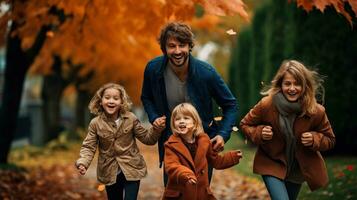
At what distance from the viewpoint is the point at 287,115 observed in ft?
15.7

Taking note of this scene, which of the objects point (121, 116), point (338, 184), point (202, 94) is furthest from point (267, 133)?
point (338, 184)

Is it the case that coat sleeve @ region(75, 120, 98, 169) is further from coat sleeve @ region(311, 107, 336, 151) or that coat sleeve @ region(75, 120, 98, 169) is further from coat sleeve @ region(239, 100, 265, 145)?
coat sleeve @ region(311, 107, 336, 151)

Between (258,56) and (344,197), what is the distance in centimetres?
1017

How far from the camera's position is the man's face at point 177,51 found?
185 inches

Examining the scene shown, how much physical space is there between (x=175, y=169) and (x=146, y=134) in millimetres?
804

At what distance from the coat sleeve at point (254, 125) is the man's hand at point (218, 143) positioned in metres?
0.27

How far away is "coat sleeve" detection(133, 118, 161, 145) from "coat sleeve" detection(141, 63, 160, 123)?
0.37 feet

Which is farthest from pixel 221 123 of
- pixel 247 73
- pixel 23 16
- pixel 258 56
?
pixel 247 73

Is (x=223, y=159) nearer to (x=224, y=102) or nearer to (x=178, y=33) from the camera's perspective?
(x=224, y=102)

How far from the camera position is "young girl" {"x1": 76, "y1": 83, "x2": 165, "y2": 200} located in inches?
195

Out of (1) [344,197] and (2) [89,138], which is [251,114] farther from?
(1) [344,197]

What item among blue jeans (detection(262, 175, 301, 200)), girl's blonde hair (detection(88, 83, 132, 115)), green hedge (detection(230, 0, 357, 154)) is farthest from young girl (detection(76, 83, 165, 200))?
green hedge (detection(230, 0, 357, 154))

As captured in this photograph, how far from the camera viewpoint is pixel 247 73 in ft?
67.1

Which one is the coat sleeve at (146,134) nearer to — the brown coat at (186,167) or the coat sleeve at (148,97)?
the coat sleeve at (148,97)
